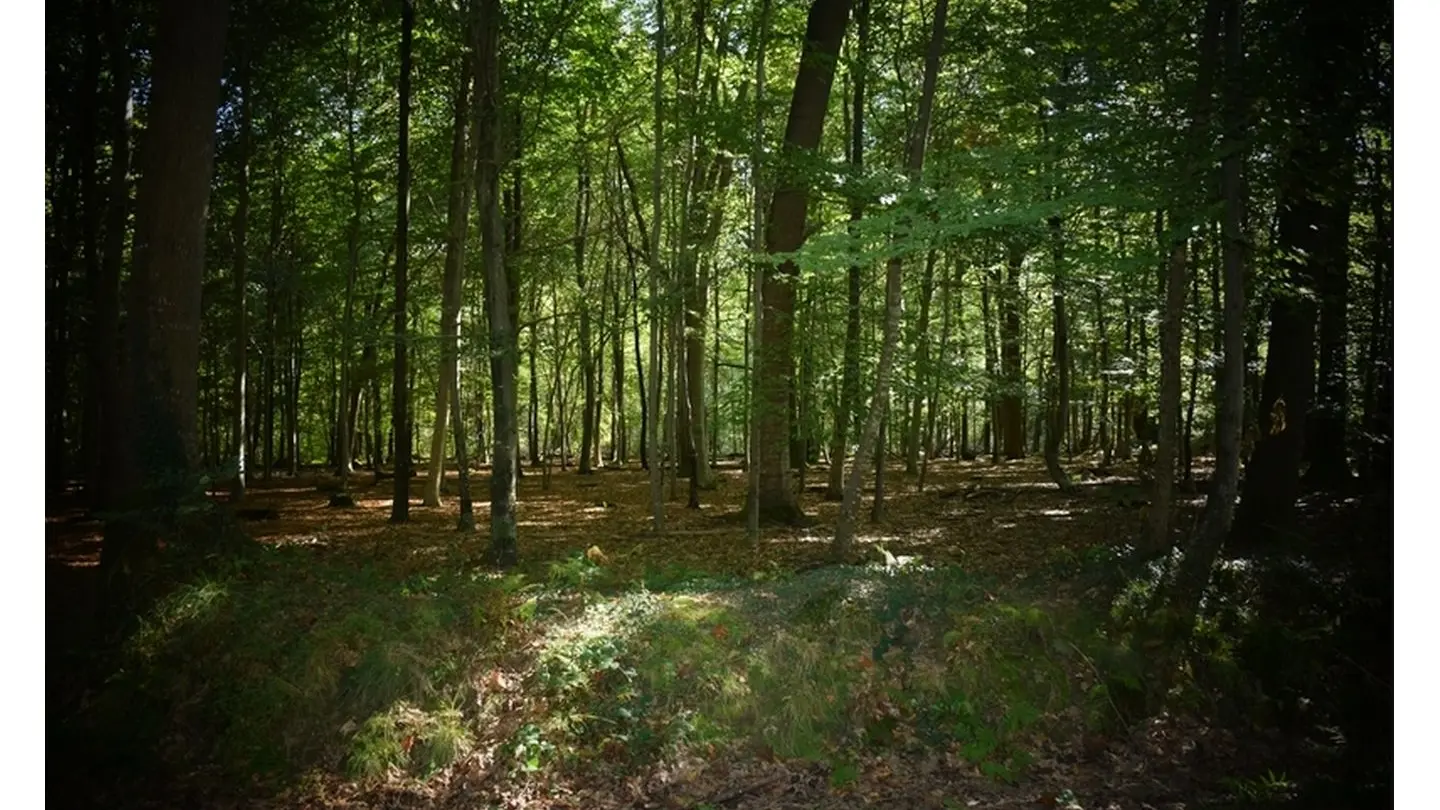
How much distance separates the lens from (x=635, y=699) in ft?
15.8

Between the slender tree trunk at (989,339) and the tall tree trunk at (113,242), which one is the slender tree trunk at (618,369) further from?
the tall tree trunk at (113,242)

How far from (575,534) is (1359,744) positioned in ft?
27.5

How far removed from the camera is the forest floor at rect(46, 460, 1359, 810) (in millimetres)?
4258

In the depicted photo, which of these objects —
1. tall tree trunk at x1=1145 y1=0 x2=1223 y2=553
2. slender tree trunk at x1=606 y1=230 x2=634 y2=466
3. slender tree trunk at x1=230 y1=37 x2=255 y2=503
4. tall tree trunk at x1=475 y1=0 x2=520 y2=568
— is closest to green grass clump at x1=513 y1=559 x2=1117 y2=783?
tall tree trunk at x1=1145 y1=0 x2=1223 y2=553

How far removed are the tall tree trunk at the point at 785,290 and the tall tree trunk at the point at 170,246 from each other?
601 cm

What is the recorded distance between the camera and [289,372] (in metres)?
19.3

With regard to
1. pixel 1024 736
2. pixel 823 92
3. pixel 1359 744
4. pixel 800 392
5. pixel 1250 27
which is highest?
pixel 823 92

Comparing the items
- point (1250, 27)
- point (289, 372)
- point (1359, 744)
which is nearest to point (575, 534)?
point (1359, 744)

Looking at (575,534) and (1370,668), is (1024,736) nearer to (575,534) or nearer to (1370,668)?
(1370,668)

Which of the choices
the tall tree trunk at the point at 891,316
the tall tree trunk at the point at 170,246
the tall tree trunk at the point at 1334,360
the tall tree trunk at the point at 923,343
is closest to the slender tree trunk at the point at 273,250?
the tall tree trunk at the point at 170,246

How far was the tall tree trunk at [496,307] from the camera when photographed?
24.8 feet

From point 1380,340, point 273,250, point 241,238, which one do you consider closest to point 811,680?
point 1380,340

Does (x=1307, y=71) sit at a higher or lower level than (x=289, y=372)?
higher

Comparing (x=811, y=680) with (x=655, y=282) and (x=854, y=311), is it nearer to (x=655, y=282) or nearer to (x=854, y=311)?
(x=655, y=282)
